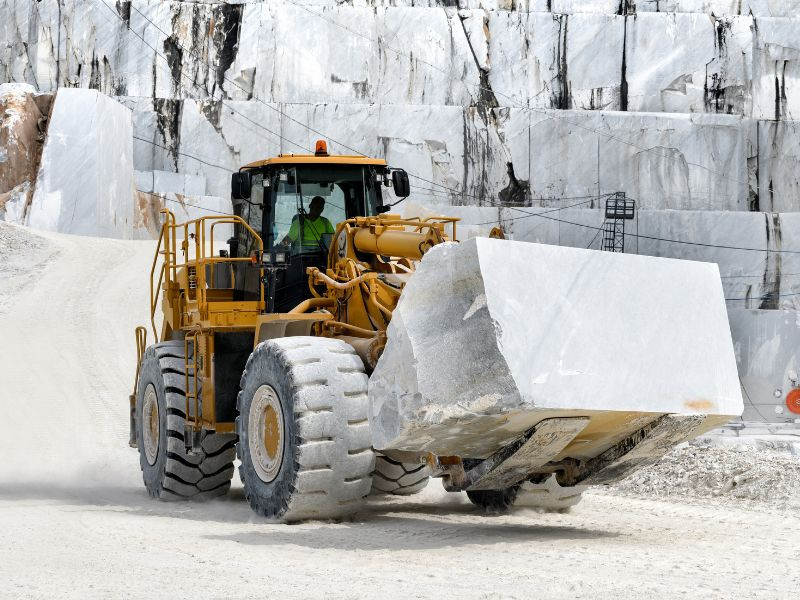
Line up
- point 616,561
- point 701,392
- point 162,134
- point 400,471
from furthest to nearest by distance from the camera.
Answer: point 162,134 < point 400,471 < point 701,392 < point 616,561

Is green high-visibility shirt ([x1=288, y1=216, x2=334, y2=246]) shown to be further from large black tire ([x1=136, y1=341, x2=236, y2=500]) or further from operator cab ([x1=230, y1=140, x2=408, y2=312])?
large black tire ([x1=136, y1=341, x2=236, y2=500])

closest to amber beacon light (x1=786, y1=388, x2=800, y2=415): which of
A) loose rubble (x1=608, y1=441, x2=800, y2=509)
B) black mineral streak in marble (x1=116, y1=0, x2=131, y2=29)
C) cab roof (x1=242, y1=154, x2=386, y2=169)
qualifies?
loose rubble (x1=608, y1=441, x2=800, y2=509)

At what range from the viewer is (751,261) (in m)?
32.8

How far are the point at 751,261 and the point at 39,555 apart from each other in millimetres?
28239

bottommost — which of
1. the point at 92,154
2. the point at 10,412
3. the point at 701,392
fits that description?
the point at 10,412

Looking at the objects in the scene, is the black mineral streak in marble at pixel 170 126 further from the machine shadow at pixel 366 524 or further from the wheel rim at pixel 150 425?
the wheel rim at pixel 150 425

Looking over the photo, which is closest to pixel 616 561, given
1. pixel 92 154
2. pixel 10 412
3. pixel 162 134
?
pixel 10 412

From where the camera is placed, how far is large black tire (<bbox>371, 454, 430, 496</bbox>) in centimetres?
1021

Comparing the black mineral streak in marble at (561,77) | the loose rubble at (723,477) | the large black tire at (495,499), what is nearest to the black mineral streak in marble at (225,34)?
the black mineral streak in marble at (561,77)

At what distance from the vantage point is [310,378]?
7855mm

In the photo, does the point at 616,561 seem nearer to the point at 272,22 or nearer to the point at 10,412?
the point at 10,412

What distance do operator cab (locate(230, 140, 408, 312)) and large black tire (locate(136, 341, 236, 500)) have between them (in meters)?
0.94

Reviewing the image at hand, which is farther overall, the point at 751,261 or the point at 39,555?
the point at 751,261

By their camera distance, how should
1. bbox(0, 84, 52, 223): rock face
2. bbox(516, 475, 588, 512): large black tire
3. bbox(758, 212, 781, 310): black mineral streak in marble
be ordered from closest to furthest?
bbox(516, 475, 588, 512): large black tire → bbox(0, 84, 52, 223): rock face → bbox(758, 212, 781, 310): black mineral streak in marble
